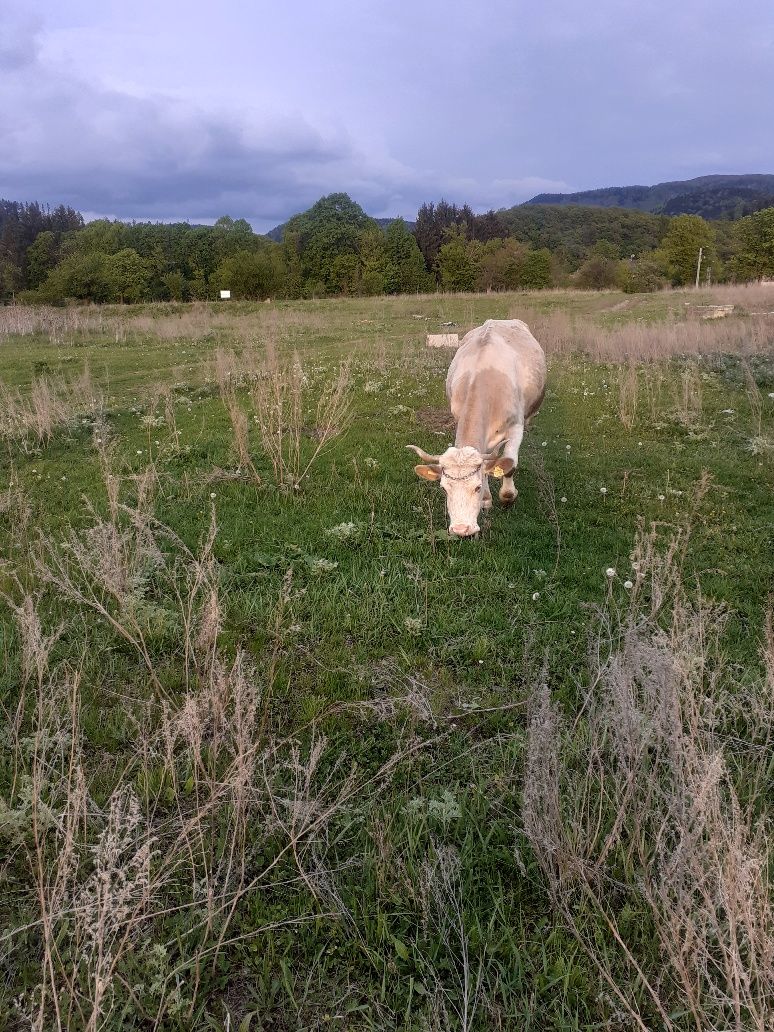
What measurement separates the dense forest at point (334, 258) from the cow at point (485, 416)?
42.4 meters

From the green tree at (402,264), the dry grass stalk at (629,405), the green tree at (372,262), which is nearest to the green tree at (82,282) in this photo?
the green tree at (372,262)

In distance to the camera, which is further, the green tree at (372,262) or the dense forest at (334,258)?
the green tree at (372,262)

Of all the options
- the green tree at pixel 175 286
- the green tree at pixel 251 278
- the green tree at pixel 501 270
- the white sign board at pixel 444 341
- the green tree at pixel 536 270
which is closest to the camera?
the white sign board at pixel 444 341

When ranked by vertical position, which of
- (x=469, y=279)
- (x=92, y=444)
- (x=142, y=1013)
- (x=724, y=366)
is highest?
(x=469, y=279)

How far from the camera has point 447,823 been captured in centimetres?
316

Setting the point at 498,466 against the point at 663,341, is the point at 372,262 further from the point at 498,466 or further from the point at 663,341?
the point at 498,466

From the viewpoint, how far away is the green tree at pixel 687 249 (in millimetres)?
60031

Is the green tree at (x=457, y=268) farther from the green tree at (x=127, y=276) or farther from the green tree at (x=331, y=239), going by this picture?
the green tree at (x=127, y=276)

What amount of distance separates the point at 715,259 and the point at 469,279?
81.4 ft

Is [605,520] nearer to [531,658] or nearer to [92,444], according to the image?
[531,658]

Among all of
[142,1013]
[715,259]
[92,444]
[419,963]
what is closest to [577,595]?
[419,963]

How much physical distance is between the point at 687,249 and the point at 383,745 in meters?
69.2

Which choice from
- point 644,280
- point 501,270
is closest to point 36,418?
point 644,280

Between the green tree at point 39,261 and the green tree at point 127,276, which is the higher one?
the green tree at point 39,261
